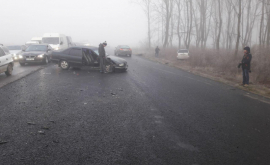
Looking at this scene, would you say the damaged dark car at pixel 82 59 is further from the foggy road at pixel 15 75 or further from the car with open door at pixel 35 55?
the car with open door at pixel 35 55

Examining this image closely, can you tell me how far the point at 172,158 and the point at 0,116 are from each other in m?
4.27

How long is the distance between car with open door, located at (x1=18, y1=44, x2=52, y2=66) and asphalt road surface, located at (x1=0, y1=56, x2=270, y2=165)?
10.3 meters

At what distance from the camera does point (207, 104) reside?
6.96m

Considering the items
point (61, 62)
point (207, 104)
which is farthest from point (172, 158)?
point (61, 62)

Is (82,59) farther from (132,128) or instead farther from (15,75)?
(132,128)

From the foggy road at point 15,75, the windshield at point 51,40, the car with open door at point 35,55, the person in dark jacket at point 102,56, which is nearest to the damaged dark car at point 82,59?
the person in dark jacket at point 102,56

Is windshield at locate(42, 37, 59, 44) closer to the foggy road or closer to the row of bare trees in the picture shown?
the foggy road

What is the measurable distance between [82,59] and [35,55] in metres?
5.23

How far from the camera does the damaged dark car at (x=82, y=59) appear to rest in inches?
577

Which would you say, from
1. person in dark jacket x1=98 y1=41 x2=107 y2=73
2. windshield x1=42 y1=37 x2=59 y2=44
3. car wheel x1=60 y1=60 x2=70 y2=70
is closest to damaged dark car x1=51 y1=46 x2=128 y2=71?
car wheel x1=60 y1=60 x2=70 y2=70

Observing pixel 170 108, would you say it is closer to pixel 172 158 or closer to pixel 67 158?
pixel 172 158

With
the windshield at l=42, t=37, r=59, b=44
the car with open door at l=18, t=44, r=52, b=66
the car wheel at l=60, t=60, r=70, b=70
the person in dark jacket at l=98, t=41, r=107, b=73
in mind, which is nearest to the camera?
the person in dark jacket at l=98, t=41, r=107, b=73

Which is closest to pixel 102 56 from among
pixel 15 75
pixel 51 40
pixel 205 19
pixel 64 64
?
pixel 64 64

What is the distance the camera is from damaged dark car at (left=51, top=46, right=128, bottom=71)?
1466 cm
